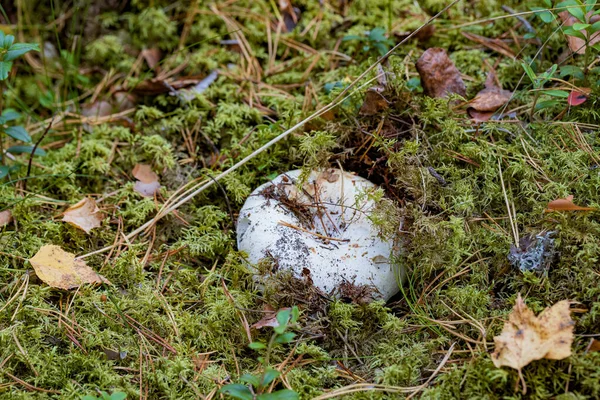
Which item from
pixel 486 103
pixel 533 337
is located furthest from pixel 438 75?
pixel 533 337

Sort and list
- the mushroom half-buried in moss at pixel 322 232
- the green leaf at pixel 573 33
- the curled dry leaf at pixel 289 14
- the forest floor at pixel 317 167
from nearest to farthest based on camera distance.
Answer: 1. the forest floor at pixel 317 167
2. the mushroom half-buried in moss at pixel 322 232
3. the green leaf at pixel 573 33
4. the curled dry leaf at pixel 289 14

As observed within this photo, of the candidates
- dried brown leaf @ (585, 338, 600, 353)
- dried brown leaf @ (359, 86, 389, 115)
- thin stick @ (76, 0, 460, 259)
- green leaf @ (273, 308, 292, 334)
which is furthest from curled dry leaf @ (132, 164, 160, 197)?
dried brown leaf @ (585, 338, 600, 353)

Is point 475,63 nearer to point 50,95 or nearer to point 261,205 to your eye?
point 261,205

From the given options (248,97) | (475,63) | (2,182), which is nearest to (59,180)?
(2,182)

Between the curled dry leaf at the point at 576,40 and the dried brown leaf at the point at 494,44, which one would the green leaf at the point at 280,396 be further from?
the dried brown leaf at the point at 494,44

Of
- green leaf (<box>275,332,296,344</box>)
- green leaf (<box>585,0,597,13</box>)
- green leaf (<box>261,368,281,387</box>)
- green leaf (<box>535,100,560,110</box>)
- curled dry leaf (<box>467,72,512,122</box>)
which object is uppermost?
green leaf (<box>585,0,597,13</box>)

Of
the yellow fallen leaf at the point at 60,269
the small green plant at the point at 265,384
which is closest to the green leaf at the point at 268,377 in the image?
the small green plant at the point at 265,384

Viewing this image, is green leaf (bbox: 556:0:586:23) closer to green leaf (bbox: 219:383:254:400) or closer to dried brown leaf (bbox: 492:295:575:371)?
dried brown leaf (bbox: 492:295:575:371)
